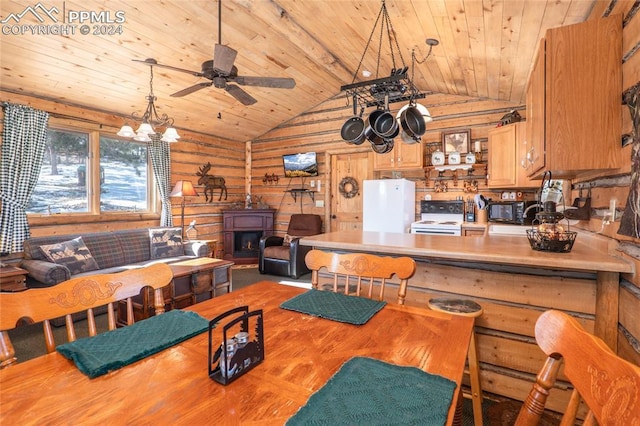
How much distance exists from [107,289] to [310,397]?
996 mm

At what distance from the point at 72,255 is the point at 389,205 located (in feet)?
13.7

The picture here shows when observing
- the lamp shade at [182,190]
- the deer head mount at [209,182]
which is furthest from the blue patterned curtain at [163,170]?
the deer head mount at [209,182]

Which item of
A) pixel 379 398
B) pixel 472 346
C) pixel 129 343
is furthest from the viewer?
pixel 472 346

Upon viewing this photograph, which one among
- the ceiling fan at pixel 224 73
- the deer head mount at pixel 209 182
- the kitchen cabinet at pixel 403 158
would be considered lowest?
the deer head mount at pixel 209 182

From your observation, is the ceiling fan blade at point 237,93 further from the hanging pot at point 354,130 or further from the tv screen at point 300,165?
the tv screen at point 300,165

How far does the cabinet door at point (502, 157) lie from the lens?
4074mm

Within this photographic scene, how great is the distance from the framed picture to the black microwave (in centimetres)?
99

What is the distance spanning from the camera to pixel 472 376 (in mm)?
1779

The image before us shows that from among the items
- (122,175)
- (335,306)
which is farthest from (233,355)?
(122,175)

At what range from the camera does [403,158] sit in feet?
16.2

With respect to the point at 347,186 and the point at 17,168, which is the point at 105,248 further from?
the point at 347,186

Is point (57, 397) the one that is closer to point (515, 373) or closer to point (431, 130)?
point (515, 373)

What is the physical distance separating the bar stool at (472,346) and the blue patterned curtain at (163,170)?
4.77 meters

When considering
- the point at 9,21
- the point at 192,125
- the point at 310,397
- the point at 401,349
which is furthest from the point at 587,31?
the point at 192,125
